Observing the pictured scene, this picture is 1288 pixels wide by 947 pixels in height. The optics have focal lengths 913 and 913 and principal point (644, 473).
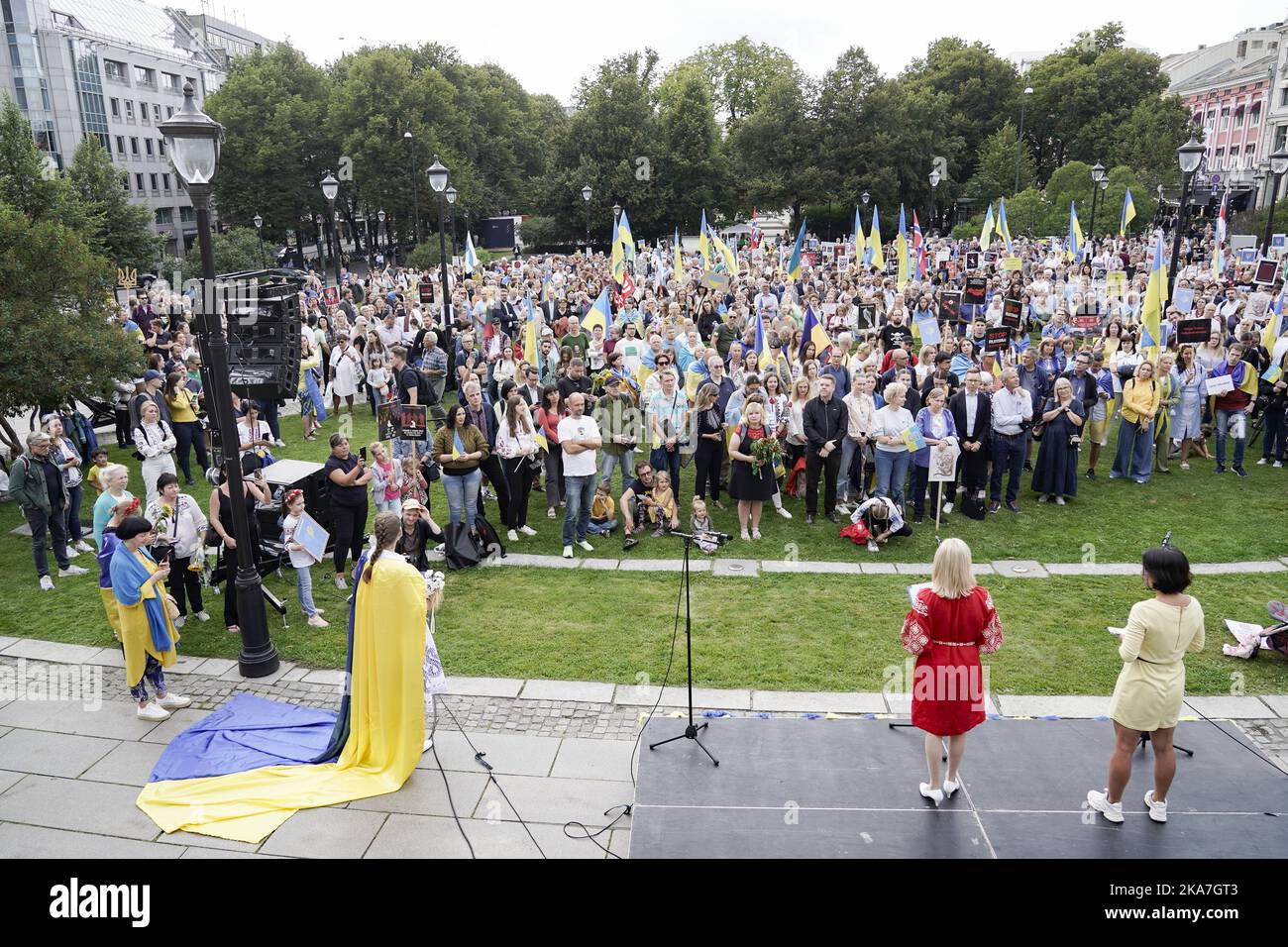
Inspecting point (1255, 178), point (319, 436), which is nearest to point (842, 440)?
point (319, 436)

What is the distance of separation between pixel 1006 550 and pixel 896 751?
4.96 meters

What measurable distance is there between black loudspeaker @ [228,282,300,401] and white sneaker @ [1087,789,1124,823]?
11.2m

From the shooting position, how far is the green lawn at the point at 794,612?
7.85m

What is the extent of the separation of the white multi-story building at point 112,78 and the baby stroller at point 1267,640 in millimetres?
54791

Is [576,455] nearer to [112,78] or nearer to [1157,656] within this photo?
[1157,656]

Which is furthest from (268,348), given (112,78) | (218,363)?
(112,78)

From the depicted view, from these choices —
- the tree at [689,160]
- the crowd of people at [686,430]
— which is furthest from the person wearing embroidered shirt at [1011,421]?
the tree at [689,160]

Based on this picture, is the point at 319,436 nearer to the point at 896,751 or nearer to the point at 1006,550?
the point at 1006,550

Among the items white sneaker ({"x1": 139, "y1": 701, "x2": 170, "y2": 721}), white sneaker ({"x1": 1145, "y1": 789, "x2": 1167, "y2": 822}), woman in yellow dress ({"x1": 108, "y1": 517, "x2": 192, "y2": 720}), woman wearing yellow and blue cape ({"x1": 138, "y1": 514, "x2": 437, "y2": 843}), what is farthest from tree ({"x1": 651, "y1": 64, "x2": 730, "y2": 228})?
white sneaker ({"x1": 1145, "y1": 789, "x2": 1167, "y2": 822})

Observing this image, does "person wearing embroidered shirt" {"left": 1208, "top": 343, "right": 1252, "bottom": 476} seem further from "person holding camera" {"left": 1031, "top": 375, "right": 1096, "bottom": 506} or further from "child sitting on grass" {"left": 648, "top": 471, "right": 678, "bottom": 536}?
"child sitting on grass" {"left": 648, "top": 471, "right": 678, "bottom": 536}

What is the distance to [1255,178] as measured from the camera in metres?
68.5

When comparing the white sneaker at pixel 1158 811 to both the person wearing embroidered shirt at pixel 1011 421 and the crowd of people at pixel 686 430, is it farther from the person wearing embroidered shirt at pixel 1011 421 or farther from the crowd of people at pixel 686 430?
the person wearing embroidered shirt at pixel 1011 421

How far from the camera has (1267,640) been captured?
7902 mm

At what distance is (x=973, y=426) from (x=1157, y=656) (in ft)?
22.0
